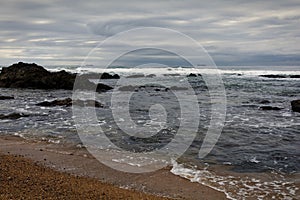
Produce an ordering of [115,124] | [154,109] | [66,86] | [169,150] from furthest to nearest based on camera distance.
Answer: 1. [66,86]
2. [154,109]
3. [115,124]
4. [169,150]

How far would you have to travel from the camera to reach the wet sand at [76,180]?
4.85 metres

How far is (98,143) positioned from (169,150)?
85.7 inches

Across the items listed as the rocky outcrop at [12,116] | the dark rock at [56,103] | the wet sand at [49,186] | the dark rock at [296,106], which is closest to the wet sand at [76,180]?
the wet sand at [49,186]

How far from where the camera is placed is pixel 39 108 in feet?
54.7

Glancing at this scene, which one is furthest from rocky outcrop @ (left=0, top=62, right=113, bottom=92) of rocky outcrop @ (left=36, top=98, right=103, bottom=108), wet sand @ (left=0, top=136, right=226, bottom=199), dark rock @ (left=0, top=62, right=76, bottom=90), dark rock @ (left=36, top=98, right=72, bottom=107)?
wet sand @ (left=0, top=136, right=226, bottom=199)

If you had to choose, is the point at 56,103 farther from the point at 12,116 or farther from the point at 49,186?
the point at 49,186

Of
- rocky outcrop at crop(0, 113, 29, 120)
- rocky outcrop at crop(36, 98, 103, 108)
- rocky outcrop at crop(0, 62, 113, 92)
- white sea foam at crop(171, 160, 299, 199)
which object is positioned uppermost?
rocky outcrop at crop(0, 62, 113, 92)

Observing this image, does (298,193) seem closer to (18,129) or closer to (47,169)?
(47,169)

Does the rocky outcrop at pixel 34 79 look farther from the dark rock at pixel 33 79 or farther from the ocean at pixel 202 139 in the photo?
the ocean at pixel 202 139

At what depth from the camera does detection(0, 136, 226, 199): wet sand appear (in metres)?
4.85

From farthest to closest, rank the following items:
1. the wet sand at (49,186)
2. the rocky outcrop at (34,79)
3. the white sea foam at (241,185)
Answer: the rocky outcrop at (34,79) < the white sea foam at (241,185) < the wet sand at (49,186)

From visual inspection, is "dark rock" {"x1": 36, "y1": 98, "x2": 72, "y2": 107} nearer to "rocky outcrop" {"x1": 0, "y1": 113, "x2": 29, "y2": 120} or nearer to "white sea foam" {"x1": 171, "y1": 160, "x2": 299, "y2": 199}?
"rocky outcrop" {"x1": 0, "y1": 113, "x2": 29, "y2": 120}

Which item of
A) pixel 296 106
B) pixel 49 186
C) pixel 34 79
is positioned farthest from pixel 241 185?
pixel 34 79

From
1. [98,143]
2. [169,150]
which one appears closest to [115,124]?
[98,143]
